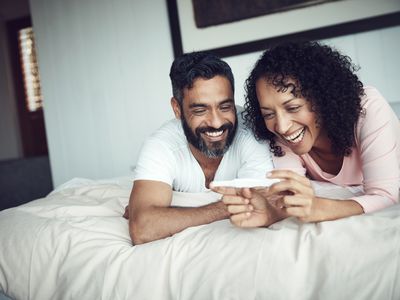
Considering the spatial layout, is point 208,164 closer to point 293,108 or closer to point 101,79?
point 293,108

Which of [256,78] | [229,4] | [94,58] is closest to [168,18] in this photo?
[229,4]

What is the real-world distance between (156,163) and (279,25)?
1758 millimetres

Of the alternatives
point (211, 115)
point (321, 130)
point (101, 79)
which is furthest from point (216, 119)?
point (101, 79)

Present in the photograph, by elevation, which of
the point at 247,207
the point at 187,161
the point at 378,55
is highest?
the point at 378,55

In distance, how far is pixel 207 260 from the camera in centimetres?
100

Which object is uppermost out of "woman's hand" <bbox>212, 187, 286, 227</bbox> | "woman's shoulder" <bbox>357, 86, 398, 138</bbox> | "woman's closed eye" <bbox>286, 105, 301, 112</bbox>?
"woman's closed eye" <bbox>286, 105, 301, 112</bbox>

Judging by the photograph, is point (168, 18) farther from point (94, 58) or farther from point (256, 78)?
point (256, 78)

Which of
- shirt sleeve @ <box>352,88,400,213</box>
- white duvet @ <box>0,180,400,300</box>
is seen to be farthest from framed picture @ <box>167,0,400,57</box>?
white duvet @ <box>0,180,400,300</box>

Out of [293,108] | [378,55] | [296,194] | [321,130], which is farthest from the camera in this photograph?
[378,55]

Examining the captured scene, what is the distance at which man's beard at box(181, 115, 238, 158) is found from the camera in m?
1.61

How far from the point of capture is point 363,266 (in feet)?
2.84

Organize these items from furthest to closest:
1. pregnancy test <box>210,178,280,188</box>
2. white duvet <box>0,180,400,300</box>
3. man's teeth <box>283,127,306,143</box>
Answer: man's teeth <box>283,127,306,143</box>
pregnancy test <box>210,178,280,188</box>
white duvet <box>0,180,400,300</box>

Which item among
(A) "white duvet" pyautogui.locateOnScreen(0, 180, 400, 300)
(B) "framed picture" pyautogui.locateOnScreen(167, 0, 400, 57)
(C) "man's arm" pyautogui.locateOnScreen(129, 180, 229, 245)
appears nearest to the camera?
(A) "white duvet" pyautogui.locateOnScreen(0, 180, 400, 300)

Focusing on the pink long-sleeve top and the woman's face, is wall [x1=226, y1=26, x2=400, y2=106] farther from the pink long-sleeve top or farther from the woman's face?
the woman's face
